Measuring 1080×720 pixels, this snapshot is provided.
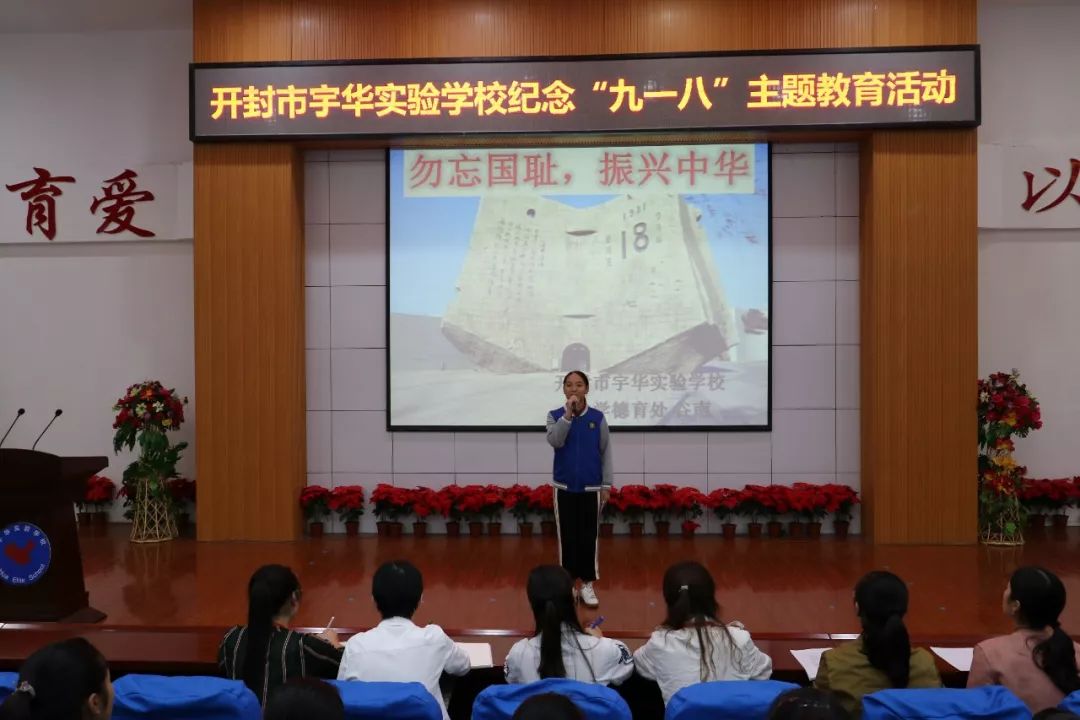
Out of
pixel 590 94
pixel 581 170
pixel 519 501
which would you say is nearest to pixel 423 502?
pixel 519 501

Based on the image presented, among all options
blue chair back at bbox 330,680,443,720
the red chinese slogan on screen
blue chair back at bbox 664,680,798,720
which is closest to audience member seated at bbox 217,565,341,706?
blue chair back at bbox 330,680,443,720

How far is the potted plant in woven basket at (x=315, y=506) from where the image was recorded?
7004mm

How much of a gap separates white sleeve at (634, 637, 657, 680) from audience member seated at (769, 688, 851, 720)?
1041 millimetres

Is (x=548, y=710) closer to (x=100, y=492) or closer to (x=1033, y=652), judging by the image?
(x=1033, y=652)

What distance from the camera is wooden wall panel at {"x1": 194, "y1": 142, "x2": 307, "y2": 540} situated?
683cm

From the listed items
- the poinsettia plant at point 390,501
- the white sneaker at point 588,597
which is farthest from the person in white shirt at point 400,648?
the poinsettia plant at point 390,501

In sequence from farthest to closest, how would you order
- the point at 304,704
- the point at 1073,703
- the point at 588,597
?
the point at 588,597
the point at 1073,703
the point at 304,704

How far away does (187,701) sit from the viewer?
7.28ft

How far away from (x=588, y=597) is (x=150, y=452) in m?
3.51

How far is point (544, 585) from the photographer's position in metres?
2.77

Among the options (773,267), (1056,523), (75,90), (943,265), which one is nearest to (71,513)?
(75,90)

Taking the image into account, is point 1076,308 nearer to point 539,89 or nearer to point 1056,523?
point 1056,523

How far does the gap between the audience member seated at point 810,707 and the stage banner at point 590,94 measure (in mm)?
5193

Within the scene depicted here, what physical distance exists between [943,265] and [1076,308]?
1.30m
